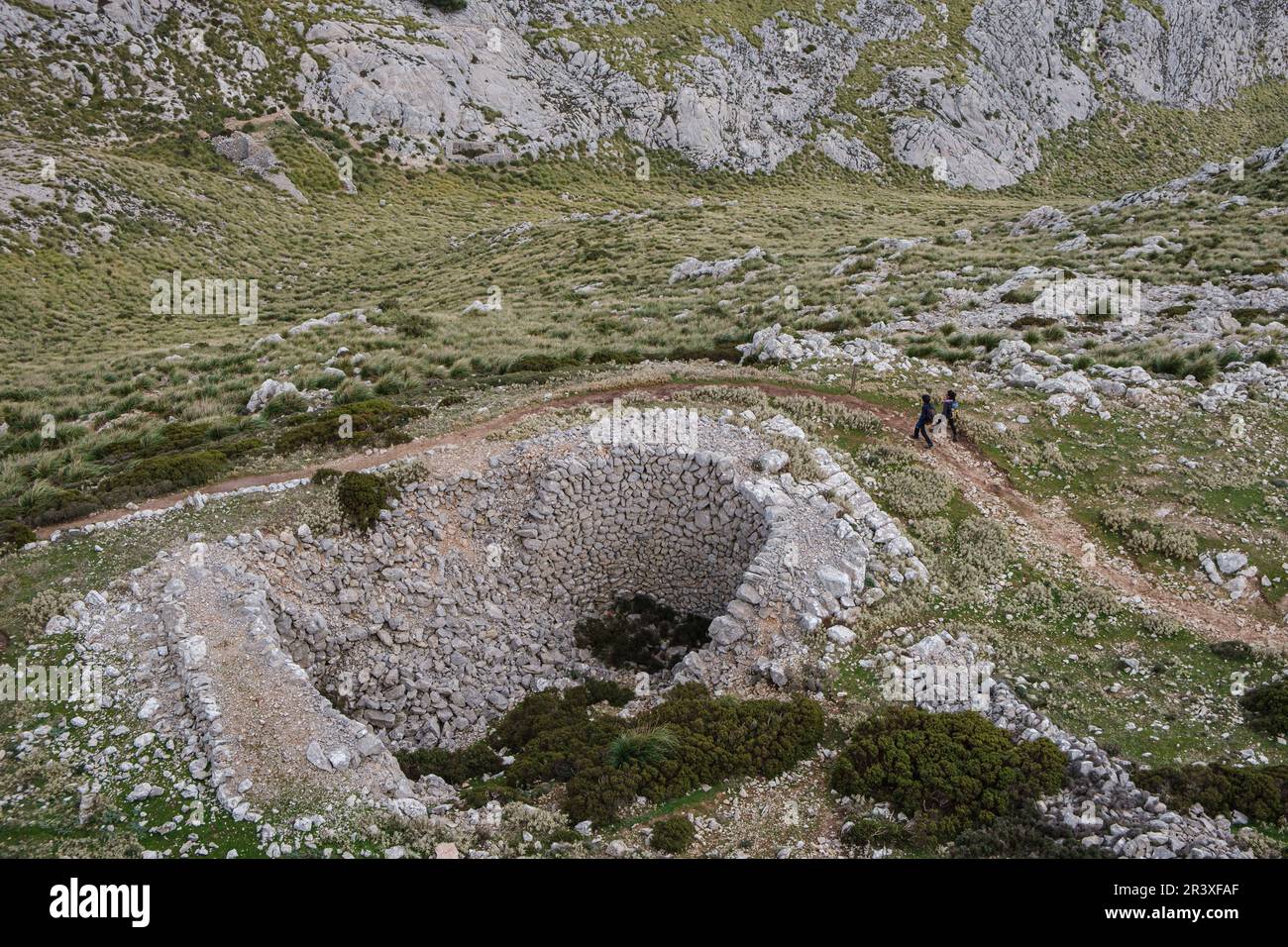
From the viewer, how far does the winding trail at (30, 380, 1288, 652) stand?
1500cm

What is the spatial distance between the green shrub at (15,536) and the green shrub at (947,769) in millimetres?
17156

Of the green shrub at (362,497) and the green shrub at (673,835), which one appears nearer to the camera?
the green shrub at (673,835)

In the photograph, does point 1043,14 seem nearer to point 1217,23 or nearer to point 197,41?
point 1217,23

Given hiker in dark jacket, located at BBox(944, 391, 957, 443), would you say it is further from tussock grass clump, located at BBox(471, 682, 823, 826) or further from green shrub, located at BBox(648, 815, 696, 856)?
green shrub, located at BBox(648, 815, 696, 856)

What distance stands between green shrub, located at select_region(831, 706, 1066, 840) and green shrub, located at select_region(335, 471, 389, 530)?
12.1m

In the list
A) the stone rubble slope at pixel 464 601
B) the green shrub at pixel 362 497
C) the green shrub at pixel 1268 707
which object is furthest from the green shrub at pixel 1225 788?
the green shrub at pixel 362 497

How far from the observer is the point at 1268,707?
1250 cm

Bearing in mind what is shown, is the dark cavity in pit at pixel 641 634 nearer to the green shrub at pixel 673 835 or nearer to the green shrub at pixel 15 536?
the green shrub at pixel 673 835

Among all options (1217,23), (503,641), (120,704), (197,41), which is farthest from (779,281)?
(1217,23)

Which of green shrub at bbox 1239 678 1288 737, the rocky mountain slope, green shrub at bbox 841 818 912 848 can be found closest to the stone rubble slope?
green shrub at bbox 841 818 912 848

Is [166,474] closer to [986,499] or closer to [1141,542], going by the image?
[986,499]

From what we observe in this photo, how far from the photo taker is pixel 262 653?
13.5 metres

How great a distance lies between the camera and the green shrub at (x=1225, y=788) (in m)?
10.5

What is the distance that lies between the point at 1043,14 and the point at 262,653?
115 metres
